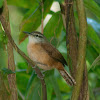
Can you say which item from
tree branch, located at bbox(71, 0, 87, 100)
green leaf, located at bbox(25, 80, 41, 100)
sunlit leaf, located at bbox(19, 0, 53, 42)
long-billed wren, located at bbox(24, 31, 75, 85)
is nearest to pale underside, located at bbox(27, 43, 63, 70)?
long-billed wren, located at bbox(24, 31, 75, 85)

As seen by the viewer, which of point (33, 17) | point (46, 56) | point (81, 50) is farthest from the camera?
point (46, 56)

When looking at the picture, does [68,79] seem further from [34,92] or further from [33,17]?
[33,17]

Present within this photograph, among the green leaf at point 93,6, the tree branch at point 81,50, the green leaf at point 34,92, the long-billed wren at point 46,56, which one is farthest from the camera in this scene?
the long-billed wren at point 46,56

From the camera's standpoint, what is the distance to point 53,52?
97.3 inches

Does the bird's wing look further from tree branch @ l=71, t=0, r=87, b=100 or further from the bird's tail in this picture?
tree branch @ l=71, t=0, r=87, b=100

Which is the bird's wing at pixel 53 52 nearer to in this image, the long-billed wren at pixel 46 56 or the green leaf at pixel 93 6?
the long-billed wren at pixel 46 56

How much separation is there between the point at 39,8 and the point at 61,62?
557 millimetres

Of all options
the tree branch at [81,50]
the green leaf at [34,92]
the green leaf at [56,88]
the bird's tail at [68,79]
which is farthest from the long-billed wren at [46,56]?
the tree branch at [81,50]

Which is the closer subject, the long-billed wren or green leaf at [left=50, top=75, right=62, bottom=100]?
green leaf at [left=50, top=75, right=62, bottom=100]

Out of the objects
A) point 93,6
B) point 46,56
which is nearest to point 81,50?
A: point 93,6

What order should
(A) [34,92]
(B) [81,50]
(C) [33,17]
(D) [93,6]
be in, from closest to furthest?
(B) [81,50] → (D) [93,6] → (A) [34,92] → (C) [33,17]

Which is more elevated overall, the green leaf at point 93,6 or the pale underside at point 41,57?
the green leaf at point 93,6

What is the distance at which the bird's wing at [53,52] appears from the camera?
2404 millimetres

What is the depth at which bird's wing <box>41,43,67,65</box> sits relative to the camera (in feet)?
7.89
